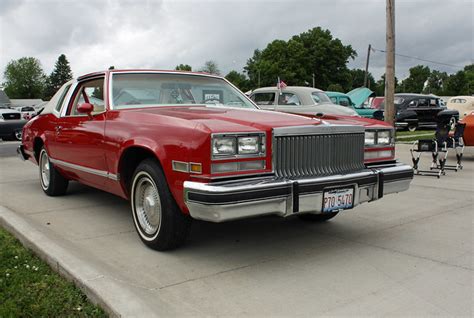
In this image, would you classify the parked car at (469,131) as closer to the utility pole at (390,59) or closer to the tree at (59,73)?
the utility pole at (390,59)

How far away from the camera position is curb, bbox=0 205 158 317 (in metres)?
2.80

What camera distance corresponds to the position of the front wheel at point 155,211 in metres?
3.73

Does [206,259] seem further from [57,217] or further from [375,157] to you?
[57,217]

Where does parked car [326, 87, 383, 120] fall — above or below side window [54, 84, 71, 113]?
above

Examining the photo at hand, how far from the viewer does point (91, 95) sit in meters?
5.56

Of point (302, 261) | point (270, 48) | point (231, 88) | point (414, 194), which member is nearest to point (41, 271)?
point (302, 261)

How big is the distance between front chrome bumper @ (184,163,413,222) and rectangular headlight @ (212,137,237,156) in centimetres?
22

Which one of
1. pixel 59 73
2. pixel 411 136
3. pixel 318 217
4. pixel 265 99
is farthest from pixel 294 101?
pixel 59 73

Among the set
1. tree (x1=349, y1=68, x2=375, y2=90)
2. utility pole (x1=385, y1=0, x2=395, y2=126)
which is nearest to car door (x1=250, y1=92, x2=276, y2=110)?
utility pole (x1=385, y1=0, x2=395, y2=126)

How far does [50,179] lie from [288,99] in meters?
8.95

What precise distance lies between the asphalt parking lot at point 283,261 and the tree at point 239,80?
7491cm

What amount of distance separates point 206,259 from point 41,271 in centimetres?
128

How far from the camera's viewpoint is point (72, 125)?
5414mm

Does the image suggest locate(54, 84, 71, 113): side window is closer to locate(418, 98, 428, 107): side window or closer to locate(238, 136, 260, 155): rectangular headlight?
locate(238, 136, 260, 155): rectangular headlight
